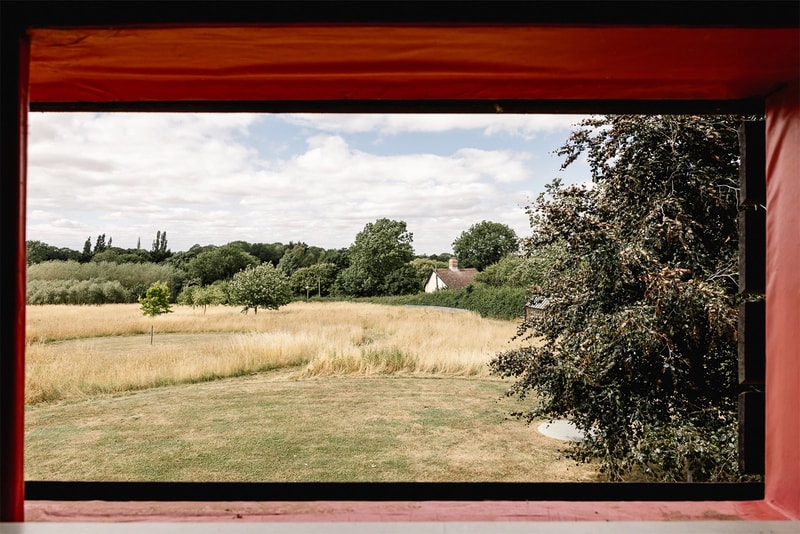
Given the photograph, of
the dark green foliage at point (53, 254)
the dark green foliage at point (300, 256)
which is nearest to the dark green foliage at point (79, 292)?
the dark green foliage at point (53, 254)

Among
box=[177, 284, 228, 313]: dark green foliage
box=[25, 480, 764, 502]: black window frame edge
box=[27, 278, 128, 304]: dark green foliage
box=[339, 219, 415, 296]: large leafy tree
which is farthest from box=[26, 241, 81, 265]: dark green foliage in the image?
box=[25, 480, 764, 502]: black window frame edge

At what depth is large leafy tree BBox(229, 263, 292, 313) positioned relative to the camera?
1475cm

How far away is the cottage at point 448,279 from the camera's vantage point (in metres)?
22.5

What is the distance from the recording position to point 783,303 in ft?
4.40

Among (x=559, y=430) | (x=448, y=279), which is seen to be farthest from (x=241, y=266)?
(x=559, y=430)

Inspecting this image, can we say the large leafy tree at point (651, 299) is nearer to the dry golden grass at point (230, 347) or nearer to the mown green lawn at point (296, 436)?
the mown green lawn at point (296, 436)

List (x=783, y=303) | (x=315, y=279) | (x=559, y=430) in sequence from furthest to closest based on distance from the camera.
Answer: (x=315, y=279) → (x=559, y=430) → (x=783, y=303)

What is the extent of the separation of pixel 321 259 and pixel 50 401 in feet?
60.2

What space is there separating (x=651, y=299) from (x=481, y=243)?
26955 mm

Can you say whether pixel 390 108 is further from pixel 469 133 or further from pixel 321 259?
pixel 321 259

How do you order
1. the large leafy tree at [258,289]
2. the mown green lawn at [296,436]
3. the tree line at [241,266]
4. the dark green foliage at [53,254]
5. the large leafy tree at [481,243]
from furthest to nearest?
the large leafy tree at [481,243], the tree line at [241,266], the large leafy tree at [258,289], the dark green foliage at [53,254], the mown green lawn at [296,436]

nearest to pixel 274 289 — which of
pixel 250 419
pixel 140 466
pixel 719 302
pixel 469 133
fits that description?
pixel 250 419

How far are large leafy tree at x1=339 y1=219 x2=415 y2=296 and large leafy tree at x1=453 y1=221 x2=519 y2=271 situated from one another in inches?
157

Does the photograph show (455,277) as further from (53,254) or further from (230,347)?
(53,254)
